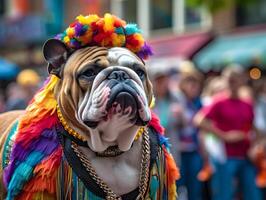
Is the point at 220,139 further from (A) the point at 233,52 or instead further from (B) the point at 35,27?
(B) the point at 35,27

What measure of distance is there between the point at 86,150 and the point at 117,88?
1.47 ft

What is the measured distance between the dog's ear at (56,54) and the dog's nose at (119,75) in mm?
345

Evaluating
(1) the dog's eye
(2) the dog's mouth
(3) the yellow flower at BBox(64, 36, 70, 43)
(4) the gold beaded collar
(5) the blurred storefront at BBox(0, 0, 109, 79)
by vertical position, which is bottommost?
(5) the blurred storefront at BBox(0, 0, 109, 79)

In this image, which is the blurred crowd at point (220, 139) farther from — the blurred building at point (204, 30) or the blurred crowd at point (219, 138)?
the blurred building at point (204, 30)

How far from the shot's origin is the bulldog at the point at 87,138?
11.3 ft

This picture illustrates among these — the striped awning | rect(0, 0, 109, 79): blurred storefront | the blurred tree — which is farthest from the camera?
rect(0, 0, 109, 79): blurred storefront

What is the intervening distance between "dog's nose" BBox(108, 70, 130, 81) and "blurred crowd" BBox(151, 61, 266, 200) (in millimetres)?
4445

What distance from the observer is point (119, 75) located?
344 centimetres

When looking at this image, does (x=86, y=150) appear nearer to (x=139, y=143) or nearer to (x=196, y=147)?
(x=139, y=143)

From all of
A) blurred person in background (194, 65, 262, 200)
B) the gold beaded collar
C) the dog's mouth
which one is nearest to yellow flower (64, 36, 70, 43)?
the gold beaded collar

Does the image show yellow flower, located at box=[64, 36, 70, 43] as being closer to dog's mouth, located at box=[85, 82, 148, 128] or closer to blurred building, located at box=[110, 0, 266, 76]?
dog's mouth, located at box=[85, 82, 148, 128]

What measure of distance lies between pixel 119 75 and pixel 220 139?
Result: 192 inches

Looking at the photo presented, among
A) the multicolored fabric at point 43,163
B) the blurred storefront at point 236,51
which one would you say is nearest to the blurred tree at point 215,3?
the blurred storefront at point 236,51

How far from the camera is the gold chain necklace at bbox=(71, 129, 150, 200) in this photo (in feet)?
11.8
